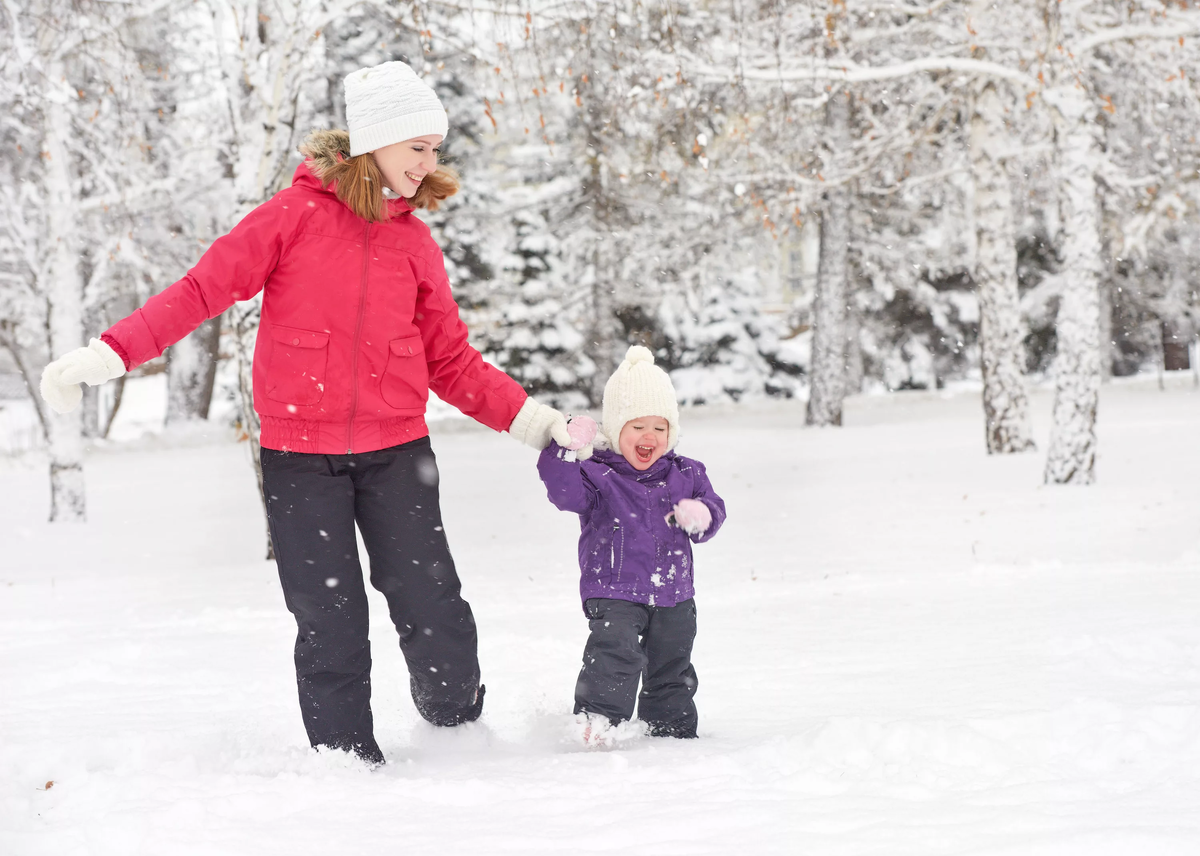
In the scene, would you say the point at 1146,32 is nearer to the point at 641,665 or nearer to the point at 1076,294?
the point at 1076,294

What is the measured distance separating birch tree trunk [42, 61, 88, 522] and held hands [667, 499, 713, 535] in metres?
7.98

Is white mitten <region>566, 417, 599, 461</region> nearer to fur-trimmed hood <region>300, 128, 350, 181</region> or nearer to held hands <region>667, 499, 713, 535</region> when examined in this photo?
held hands <region>667, 499, 713, 535</region>

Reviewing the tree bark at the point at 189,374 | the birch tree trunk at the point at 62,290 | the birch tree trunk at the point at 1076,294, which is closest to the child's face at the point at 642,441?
the birch tree trunk at the point at 1076,294

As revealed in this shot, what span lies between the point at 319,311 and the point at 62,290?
823 cm

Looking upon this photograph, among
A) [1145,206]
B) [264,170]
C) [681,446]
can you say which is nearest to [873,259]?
[1145,206]

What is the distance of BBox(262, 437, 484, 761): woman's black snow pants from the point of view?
3006mm

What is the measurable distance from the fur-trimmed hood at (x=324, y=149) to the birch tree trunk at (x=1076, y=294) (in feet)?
24.7

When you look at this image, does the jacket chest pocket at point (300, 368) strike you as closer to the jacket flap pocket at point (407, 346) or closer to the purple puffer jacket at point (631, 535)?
the jacket flap pocket at point (407, 346)

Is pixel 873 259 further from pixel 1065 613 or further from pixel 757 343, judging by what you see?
pixel 1065 613

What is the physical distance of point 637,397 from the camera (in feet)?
11.2

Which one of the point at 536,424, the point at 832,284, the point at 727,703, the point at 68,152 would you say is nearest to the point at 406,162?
the point at 536,424

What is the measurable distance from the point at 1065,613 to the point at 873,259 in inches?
626

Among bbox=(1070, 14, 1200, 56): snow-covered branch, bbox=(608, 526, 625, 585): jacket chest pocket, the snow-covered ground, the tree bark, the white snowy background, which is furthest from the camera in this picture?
the tree bark

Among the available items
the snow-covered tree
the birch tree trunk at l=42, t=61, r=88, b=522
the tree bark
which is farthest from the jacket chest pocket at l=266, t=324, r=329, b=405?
the tree bark
